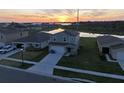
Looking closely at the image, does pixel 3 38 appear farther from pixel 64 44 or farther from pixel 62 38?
pixel 64 44

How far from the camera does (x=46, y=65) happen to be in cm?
1753

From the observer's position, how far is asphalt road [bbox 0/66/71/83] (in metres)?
13.0

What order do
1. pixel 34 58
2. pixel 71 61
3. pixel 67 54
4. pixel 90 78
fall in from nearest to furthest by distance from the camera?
pixel 90 78 → pixel 71 61 → pixel 34 58 → pixel 67 54

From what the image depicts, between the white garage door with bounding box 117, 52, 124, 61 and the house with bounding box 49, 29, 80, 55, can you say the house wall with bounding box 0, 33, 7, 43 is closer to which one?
the house with bounding box 49, 29, 80, 55

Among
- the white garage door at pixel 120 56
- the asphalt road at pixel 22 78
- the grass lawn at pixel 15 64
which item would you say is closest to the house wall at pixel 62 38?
the white garage door at pixel 120 56

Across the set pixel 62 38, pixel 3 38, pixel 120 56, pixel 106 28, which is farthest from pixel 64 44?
pixel 106 28

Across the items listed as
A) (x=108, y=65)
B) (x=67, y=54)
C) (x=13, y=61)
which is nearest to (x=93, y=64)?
(x=108, y=65)

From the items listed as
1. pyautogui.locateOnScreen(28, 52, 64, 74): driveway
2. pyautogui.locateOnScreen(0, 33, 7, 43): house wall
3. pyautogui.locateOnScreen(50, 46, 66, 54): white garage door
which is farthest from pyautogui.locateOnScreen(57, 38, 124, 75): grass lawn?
pyautogui.locateOnScreen(0, 33, 7, 43): house wall

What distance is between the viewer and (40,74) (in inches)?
582

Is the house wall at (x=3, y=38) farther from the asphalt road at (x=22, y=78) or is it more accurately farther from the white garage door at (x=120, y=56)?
the white garage door at (x=120, y=56)

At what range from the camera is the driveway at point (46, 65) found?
15.9 m

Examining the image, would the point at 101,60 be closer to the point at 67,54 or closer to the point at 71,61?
the point at 71,61

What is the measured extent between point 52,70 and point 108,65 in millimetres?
4827

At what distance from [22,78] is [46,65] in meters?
4.10
